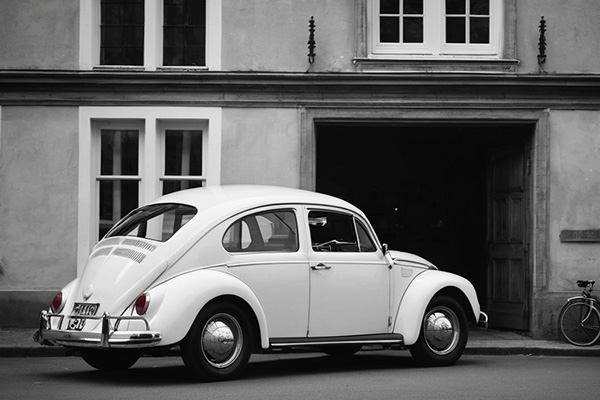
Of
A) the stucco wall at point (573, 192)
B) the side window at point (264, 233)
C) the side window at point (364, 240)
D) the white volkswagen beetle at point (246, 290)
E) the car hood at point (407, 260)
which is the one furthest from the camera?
the stucco wall at point (573, 192)

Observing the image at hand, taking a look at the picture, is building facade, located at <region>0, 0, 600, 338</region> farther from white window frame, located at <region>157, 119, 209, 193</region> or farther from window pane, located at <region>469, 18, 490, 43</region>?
window pane, located at <region>469, 18, 490, 43</region>

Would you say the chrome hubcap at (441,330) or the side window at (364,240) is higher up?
the side window at (364,240)

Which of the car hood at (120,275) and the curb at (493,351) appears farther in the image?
the curb at (493,351)

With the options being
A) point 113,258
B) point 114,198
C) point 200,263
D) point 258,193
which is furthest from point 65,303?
point 114,198

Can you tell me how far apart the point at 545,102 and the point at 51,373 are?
8411 millimetres

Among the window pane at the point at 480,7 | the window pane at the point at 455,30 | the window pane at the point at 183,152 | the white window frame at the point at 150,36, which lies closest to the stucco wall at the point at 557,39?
the window pane at the point at 480,7

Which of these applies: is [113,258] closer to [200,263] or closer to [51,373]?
[200,263]

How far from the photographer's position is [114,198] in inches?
629

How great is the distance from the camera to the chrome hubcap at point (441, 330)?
11.6 m

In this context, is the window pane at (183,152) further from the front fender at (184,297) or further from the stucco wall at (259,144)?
the front fender at (184,297)

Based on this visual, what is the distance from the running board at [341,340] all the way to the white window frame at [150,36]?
19.4 ft

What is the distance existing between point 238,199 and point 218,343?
62.8 inches

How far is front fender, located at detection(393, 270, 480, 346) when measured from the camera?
37.5 ft

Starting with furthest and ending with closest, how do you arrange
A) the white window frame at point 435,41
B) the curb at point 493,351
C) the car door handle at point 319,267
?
the white window frame at point 435,41 < the curb at point 493,351 < the car door handle at point 319,267
